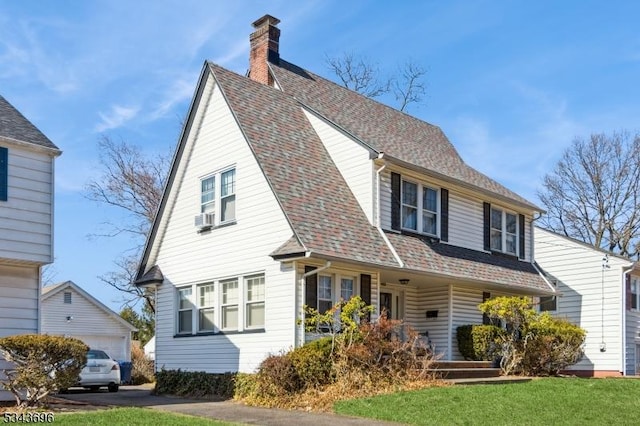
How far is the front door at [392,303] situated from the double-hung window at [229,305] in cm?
451

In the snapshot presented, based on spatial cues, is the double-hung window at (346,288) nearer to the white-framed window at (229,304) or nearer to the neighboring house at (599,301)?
the white-framed window at (229,304)

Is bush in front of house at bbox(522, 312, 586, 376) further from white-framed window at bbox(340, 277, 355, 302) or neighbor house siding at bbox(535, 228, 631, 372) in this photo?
white-framed window at bbox(340, 277, 355, 302)

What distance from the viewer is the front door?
20.0 metres

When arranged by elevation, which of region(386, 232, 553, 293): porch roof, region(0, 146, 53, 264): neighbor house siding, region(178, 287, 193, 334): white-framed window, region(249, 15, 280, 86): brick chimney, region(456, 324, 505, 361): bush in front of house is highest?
region(249, 15, 280, 86): brick chimney

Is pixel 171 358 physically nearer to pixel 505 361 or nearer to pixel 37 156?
pixel 37 156

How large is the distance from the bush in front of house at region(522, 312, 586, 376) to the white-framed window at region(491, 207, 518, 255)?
296cm

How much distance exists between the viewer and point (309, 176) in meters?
17.7

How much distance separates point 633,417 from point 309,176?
9134 mm

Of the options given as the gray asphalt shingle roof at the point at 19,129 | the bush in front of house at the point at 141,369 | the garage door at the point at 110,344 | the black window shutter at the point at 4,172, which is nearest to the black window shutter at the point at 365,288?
the gray asphalt shingle roof at the point at 19,129

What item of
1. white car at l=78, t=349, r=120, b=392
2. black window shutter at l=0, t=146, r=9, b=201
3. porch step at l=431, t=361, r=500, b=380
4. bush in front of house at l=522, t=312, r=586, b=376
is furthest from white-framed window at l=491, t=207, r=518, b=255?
black window shutter at l=0, t=146, r=9, b=201

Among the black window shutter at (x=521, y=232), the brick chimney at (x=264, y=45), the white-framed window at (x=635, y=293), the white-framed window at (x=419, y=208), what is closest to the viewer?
the white-framed window at (x=419, y=208)

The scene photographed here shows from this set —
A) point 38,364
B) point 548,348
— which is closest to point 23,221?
point 38,364

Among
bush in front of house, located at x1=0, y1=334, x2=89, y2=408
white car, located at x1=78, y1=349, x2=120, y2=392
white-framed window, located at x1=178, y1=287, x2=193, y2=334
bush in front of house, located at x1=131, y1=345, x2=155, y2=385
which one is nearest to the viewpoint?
bush in front of house, located at x1=0, y1=334, x2=89, y2=408

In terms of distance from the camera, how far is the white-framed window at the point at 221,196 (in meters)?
18.0
